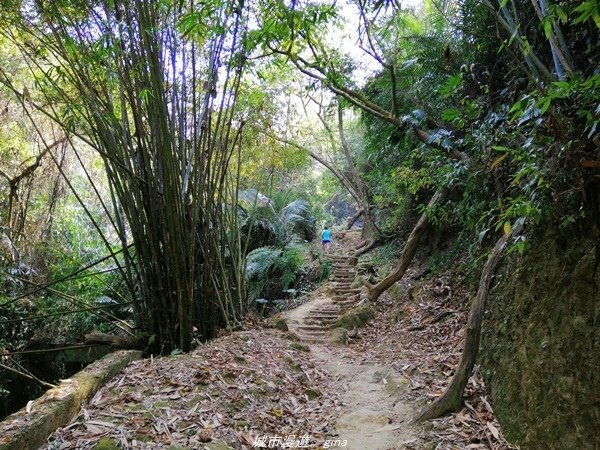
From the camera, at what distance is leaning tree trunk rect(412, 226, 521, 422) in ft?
7.61

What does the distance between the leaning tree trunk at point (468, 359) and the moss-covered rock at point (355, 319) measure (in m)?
3.15

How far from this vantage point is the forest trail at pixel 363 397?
2318 mm

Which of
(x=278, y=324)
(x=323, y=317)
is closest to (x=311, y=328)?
(x=323, y=317)

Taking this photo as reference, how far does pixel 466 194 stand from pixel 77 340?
16.7 feet

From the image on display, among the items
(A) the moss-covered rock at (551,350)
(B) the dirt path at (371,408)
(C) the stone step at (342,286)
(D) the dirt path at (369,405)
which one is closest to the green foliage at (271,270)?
(C) the stone step at (342,286)

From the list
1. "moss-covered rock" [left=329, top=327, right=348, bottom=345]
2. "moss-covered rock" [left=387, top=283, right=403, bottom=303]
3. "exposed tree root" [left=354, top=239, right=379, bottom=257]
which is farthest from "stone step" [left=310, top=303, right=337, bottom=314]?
"exposed tree root" [left=354, top=239, right=379, bottom=257]

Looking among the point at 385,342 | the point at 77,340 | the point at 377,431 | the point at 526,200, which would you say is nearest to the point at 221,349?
the point at 377,431

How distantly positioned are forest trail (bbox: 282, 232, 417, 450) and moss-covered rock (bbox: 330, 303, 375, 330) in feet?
0.79

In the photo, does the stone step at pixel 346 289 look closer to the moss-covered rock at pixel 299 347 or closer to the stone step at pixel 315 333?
the stone step at pixel 315 333

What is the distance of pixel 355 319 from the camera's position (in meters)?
5.66

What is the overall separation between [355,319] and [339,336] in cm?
52

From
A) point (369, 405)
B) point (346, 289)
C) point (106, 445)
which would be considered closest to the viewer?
point (106, 445)

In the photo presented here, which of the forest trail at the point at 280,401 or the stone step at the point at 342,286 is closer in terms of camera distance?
the forest trail at the point at 280,401

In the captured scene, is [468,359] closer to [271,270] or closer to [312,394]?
[312,394]
